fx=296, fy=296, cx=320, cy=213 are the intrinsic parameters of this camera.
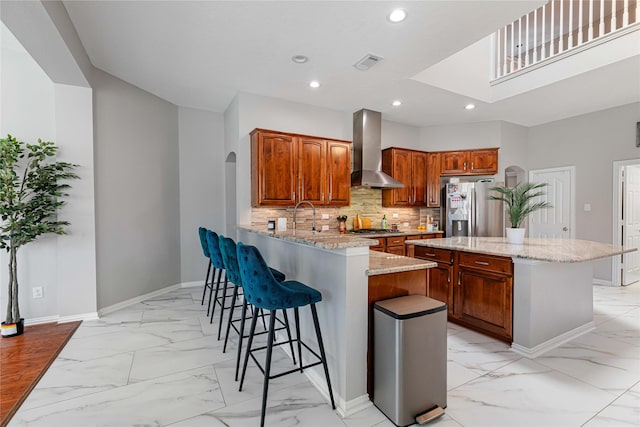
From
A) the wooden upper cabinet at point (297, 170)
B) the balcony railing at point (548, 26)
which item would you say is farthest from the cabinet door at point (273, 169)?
the balcony railing at point (548, 26)

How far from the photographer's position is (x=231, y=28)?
2699 mm

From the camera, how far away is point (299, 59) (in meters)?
3.23

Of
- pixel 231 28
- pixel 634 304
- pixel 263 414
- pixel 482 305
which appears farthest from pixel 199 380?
pixel 634 304

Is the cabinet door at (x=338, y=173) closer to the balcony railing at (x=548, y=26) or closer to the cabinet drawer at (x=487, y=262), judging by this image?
the cabinet drawer at (x=487, y=262)

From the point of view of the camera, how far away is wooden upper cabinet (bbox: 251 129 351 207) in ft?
12.8

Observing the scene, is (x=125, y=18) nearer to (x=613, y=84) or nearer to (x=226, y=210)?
(x=226, y=210)

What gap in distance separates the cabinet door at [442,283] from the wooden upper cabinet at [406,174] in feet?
6.92

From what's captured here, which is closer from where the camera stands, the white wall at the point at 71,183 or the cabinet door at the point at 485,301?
the cabinet door at the point at 485,301

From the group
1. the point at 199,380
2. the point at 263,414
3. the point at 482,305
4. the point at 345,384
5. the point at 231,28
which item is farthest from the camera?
the point at 482,305

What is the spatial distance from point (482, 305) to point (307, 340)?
179 centimetres

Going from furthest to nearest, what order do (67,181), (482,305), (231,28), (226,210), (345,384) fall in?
(226,210) → (67,181) → (482,305) → (231,28) → (345,384)

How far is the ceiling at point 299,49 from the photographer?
2445mm

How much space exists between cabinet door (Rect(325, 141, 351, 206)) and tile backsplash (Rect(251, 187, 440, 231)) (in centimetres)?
41

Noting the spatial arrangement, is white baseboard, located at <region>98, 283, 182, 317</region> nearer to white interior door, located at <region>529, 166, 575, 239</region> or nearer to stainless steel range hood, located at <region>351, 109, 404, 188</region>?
stainless steel range hood, located at <region>351, 109, 404, 188</region>
